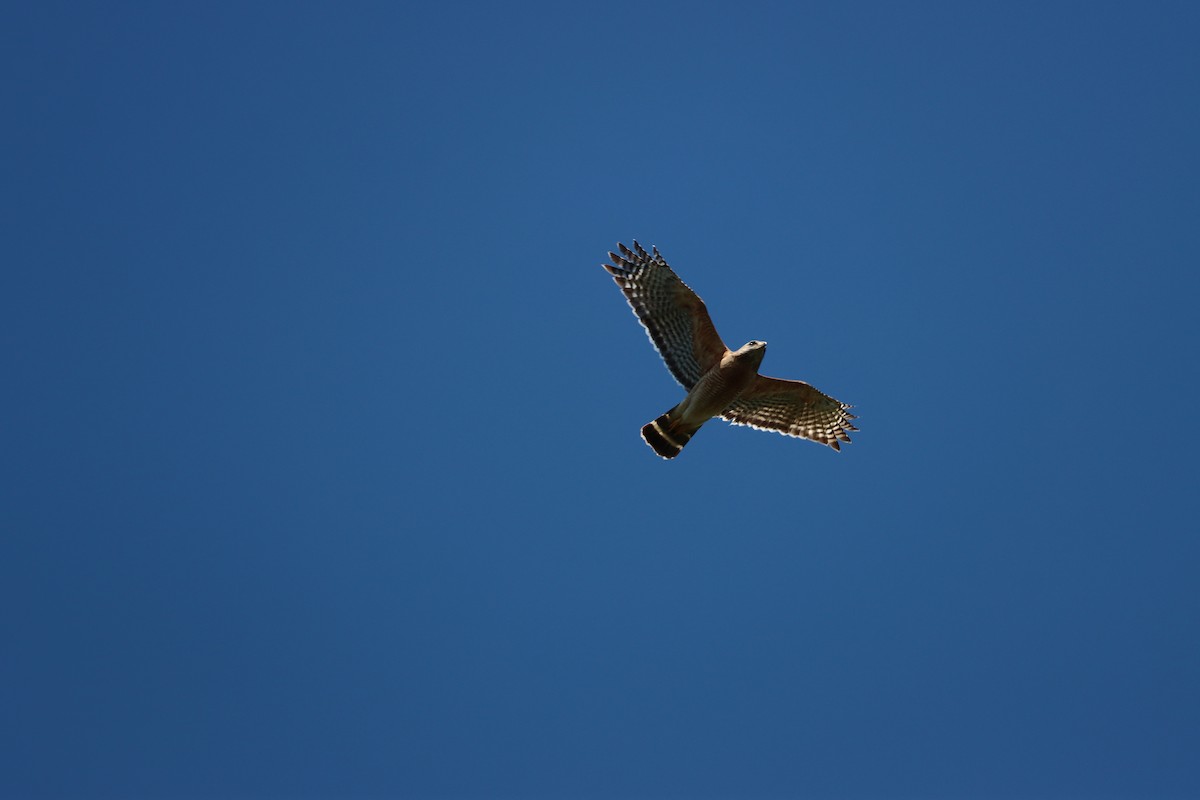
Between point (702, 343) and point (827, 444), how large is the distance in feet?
8.13

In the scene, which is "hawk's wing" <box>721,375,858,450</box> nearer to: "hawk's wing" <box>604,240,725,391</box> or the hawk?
the hawk

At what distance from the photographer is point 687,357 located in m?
13.6

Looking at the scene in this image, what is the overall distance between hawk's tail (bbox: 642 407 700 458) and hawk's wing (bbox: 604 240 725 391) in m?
0.55

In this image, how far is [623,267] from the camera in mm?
13617

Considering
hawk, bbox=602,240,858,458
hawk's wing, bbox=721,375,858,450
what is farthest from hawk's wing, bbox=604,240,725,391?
hawk's wing, bbox=721,375,858,450

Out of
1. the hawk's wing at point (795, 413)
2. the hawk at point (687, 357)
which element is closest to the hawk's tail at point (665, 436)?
the hawk at point (687, 357)

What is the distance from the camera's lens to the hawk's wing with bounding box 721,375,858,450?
13992 mm

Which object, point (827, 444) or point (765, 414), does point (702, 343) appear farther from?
point (827, 444)

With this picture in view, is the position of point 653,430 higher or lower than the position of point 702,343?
lower

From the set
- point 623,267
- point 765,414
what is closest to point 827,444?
point 765,414

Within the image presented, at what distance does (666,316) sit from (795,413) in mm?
2385

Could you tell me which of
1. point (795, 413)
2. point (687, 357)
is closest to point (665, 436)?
point (687, 357)

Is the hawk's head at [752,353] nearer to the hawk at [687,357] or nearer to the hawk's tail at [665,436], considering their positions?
the hawk at [687,357]

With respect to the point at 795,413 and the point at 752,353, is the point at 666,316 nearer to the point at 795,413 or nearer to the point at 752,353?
the point at 752,353
